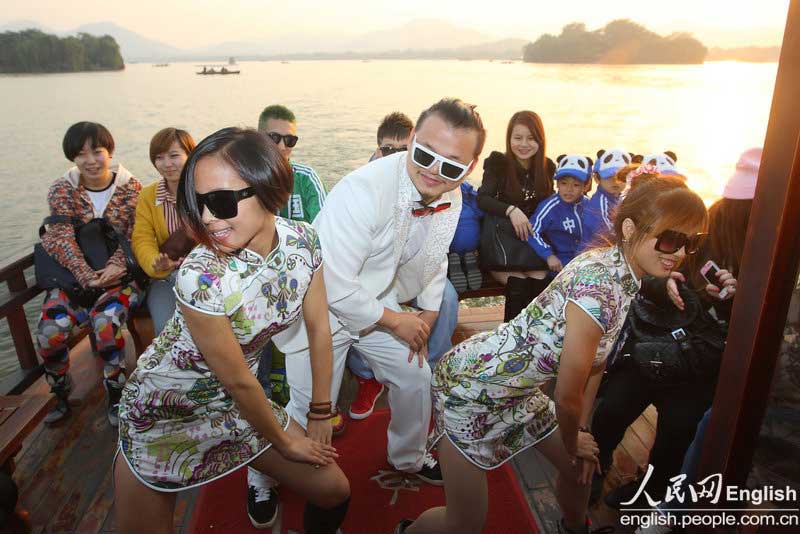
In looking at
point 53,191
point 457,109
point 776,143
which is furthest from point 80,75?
point 776,143

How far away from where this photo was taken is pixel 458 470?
1.59m

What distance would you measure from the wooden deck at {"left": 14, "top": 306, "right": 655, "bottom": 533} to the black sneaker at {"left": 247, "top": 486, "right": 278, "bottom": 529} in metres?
0.29

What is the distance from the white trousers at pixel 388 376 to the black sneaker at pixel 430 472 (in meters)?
0.21

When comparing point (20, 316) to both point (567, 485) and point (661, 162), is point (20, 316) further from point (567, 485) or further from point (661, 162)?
point (661, 162)

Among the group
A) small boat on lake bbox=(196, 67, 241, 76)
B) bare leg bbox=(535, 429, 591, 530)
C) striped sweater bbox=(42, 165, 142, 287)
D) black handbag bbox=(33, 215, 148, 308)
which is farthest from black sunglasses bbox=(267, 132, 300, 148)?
small boat on lake bbox=(196, 67, 241, 76)

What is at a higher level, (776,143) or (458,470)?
(776,143)

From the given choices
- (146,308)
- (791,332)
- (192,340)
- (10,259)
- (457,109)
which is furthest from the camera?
(146,308)

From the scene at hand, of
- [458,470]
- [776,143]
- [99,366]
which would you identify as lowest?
[99,366]

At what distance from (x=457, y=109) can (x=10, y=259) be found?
2.61m

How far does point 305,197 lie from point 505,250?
52.7 inches

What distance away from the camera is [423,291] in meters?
2.31

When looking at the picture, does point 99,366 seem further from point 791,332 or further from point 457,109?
point 791,332

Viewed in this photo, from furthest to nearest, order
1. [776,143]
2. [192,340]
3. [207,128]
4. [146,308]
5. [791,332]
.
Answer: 1. [207,128]
2. [146,308]
3. [192,340]
4. [791,332]
5. [776,143]

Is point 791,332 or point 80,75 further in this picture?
point 80,75
